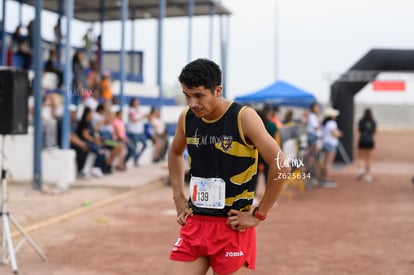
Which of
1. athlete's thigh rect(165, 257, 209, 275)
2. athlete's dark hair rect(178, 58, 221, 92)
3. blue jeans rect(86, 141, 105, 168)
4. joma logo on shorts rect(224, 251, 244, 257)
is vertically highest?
athlete's dark hair rect(178, 58, 221, 92)

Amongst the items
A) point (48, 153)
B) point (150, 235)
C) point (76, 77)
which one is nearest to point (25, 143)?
point (48, 153)

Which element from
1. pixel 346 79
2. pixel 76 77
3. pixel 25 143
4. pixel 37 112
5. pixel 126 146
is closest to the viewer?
pixel 37 112

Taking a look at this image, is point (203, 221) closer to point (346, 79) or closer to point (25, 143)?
point (25, 143)

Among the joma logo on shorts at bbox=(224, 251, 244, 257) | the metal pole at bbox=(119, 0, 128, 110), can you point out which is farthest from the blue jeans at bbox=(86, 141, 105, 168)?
the joma logo on shorts at bbox=(224, 251, 244, 257)

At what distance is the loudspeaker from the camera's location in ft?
23.0

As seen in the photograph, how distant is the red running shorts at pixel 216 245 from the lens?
343cm

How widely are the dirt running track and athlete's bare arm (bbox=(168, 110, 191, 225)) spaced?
302cm

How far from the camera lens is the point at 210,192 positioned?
3447 mm

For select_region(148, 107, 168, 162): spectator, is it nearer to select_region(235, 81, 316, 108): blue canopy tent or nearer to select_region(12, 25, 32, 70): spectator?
select_region(235, 81, 316, 108): blue canopy tent

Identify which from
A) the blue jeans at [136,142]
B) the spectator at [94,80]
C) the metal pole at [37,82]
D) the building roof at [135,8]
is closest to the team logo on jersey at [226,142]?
the metal pole at [37,82]

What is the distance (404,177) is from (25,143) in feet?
34.3

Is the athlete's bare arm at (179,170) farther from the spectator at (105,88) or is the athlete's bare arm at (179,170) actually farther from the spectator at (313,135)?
the spectator at (105,88)

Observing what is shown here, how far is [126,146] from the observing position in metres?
17.2

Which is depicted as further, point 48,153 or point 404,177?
point 404,177
